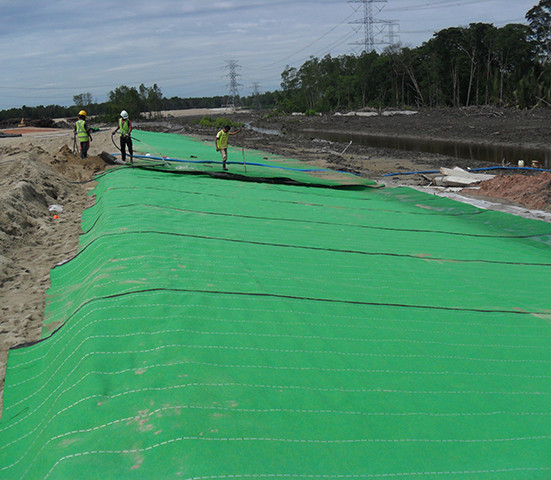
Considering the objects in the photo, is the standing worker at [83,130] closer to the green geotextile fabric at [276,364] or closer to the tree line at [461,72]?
the green geotextile fabric at [276,364]

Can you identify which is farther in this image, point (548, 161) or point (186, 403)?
point (548, 161)

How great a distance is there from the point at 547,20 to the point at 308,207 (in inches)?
1858

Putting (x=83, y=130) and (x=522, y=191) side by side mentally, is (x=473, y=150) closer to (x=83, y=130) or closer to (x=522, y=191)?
(x=522, y=191)

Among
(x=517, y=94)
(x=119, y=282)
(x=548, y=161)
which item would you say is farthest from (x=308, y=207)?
(x=517, y=94)

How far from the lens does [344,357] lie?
3318 mm

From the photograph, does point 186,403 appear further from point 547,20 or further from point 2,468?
point 547,20

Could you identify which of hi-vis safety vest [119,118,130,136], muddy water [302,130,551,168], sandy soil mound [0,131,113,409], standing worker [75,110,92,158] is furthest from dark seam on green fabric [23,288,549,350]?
muddy water [302,130,551,168]

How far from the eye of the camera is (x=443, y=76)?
52.9 meters

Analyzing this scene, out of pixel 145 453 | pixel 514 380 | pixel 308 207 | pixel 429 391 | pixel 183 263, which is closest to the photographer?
pixel 145 453

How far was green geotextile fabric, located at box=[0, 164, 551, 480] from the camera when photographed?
2.33 metres

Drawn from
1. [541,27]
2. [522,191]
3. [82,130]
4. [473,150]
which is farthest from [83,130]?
[541,27]

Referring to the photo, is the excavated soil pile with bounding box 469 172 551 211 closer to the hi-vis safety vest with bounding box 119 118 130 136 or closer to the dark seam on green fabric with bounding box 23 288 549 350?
the dark seam on green fabric with bounding box 23 288 549 350

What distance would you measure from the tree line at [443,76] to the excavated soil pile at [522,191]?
105 ft

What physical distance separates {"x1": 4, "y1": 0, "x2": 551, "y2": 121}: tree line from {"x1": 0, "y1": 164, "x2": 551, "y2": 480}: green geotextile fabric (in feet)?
136
